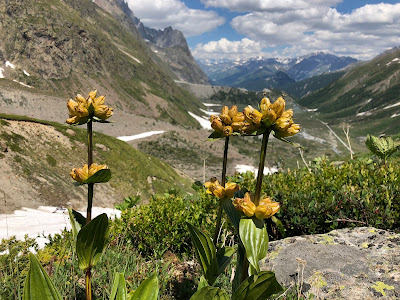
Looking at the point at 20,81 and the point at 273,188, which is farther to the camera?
the point at 20,81

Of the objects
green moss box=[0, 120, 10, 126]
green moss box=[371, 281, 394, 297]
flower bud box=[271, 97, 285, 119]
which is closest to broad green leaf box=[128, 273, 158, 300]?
flower bud box=[271, 97, 285, 119]

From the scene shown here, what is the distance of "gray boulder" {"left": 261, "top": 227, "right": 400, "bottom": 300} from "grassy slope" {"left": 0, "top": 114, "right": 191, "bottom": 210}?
1763 cm

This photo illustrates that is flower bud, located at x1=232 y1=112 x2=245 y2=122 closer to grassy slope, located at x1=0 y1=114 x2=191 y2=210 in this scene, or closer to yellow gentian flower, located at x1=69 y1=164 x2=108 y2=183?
yellow gentian flower, located at x1=69 y1=164 x2=108 y2=183

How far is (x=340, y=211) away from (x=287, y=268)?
2162mm

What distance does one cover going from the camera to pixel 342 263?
16.4ft

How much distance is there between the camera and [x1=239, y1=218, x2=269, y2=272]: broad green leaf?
7.95 ft

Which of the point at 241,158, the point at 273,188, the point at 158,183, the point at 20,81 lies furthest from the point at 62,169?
the point at 20,81

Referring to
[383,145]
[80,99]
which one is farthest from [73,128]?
[80,99]

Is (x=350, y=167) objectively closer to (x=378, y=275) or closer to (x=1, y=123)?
(x=378, y=275)

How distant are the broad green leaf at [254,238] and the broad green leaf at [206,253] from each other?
1.75 ft

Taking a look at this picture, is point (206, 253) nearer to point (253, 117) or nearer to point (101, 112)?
point (253, 117)

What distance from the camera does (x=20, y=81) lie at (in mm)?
100000

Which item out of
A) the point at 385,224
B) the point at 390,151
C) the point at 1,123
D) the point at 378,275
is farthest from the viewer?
the point at 1,123

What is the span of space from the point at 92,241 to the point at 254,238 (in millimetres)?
1660
